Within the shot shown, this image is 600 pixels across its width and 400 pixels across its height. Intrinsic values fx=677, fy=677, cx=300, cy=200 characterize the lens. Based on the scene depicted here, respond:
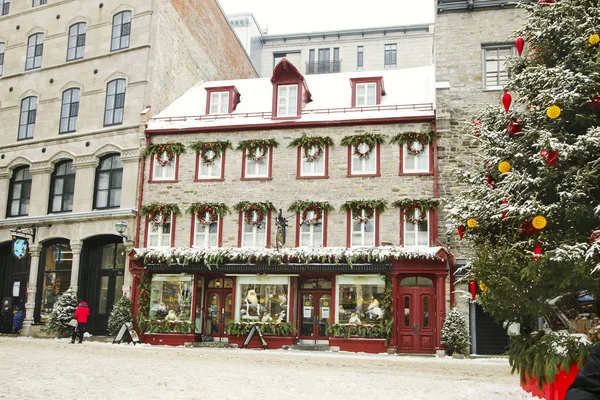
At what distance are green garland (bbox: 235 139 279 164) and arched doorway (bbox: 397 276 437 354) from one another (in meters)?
6.71

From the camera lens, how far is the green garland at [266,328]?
23062mm

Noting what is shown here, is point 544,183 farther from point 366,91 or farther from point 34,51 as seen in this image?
point 34,51

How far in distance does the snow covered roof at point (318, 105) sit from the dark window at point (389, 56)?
14768 mm

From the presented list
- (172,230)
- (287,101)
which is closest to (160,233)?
(172,230)

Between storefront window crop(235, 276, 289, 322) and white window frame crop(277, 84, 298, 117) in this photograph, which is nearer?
storefront window crop(235, 276, 289, 322)

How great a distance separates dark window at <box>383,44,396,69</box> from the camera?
140 ft

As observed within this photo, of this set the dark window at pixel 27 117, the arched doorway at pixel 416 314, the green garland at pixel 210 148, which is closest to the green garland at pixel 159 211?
the green garland at pixel 210 148

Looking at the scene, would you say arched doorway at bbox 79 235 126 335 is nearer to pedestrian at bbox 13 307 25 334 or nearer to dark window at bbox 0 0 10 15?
pedestrian at bbox 13 307 25 334

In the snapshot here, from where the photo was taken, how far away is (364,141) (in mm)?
24094

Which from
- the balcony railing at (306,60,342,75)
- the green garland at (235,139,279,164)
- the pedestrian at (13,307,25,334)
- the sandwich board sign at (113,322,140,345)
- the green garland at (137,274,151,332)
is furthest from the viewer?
the balcony railing at (306,60,342,75)

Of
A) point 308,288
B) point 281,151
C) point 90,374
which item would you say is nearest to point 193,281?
point 308,288

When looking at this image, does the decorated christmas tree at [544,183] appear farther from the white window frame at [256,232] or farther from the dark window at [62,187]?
the dark window at [62,187]

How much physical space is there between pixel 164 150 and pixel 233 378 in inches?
585

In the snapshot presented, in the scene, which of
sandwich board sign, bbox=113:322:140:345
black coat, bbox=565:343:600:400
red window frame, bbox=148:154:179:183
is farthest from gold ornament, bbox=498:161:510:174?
red window frame, bbox=148:154:179:183
